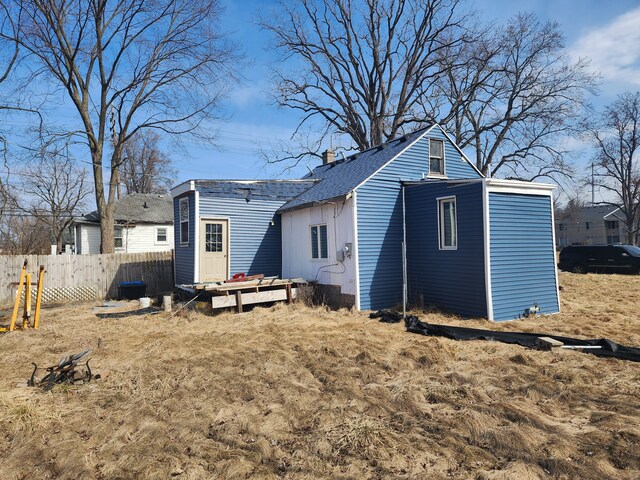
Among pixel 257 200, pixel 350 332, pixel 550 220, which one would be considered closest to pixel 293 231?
pixel 257 200

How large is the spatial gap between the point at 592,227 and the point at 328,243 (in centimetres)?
6584

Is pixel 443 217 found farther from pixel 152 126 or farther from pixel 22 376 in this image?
pixel 152 126

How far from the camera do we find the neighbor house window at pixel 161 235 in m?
28.4

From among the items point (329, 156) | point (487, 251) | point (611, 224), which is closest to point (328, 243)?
point (487, 251)

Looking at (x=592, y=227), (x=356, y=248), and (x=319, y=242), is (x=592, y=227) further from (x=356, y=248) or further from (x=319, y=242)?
(x=356, y=248)

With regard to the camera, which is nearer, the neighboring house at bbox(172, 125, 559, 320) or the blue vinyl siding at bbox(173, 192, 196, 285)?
the neighboring house at bbox(172, 125, 559, 320)

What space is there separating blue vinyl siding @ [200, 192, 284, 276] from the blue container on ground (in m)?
3.85

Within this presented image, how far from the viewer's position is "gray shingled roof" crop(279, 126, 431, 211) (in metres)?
12.8

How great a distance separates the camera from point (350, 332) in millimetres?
9117

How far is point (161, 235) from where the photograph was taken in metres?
28.6

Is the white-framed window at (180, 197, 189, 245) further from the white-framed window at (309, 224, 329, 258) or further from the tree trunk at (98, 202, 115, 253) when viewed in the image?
the tree trunk at (98, 202, 115, 253)

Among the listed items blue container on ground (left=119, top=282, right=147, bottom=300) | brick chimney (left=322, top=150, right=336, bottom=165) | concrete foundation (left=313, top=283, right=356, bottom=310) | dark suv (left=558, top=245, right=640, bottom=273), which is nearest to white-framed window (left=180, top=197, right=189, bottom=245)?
blue container on ground (left=119, top=282, right=147, bottom=300)

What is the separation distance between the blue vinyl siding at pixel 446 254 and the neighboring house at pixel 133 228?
2044 cm

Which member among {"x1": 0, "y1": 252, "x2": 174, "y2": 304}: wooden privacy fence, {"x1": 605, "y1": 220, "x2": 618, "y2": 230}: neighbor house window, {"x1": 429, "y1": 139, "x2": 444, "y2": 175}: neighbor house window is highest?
{"x1": 605, "y1": 220, "x2": 618, "y2": 230}: neighbor house window
